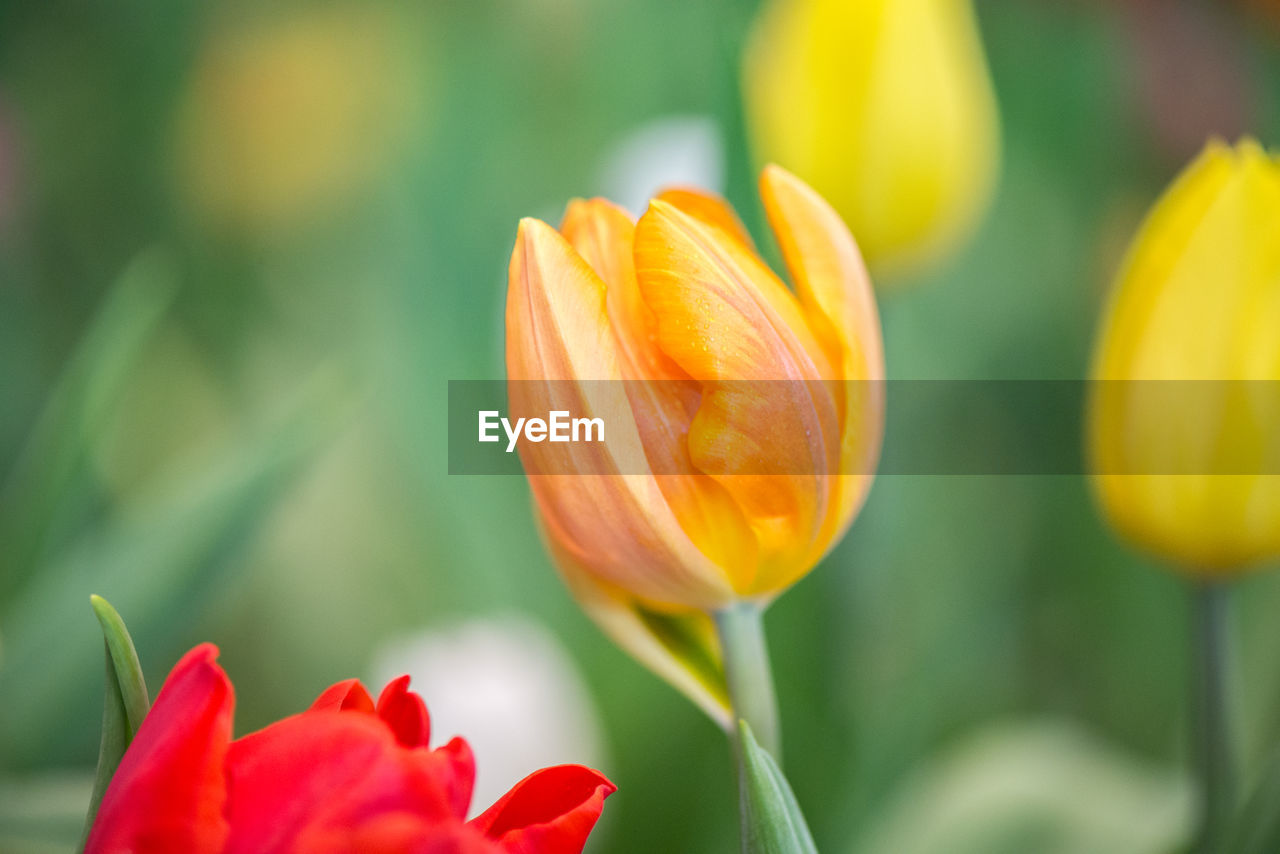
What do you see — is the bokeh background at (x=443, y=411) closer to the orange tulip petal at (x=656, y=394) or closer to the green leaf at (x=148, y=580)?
the green leaf at (x=148, y=580)

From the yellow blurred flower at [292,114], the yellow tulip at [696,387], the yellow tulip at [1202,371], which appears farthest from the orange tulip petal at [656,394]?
the yellow blurred flower at [292,114]

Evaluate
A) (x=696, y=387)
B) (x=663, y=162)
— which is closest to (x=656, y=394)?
(x=696, y=387)

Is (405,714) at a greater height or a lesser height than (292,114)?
lesser

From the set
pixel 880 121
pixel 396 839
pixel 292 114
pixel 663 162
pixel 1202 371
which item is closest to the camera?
pixel 396 839

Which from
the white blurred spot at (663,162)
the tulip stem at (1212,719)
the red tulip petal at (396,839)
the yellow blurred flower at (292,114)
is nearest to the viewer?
the red tulip petal at (396,839)

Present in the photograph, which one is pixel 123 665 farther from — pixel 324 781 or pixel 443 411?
pixel 443 411

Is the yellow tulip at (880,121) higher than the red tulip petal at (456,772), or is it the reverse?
the yellow tulip at (880,121)

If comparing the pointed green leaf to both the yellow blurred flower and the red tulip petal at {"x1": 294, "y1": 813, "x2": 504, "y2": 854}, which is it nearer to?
the red tulip petal at {"x1": 294, "y1": 813, "x2": 504, "y2": 854}
